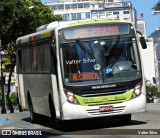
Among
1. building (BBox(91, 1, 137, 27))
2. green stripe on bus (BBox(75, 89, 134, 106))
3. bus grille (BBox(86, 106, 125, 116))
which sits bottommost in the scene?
building (BBox(91, 1, 137, 27))

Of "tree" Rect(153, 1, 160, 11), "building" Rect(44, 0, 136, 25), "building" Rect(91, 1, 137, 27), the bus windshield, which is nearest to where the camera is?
the bus windshield

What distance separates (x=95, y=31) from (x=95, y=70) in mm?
1163

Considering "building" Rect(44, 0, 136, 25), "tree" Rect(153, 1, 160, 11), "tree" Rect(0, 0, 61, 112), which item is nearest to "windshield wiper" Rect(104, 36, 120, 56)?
"tree" Rect(153, 1, 160, 11)

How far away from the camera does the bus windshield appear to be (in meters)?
14.1

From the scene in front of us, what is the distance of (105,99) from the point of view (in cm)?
1411

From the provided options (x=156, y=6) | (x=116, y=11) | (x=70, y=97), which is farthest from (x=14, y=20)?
(x=116, y=11)

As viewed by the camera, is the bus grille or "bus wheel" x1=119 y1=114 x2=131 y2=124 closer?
the bus grille

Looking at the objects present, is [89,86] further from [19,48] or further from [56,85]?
[19,48]

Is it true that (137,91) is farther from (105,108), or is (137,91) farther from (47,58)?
→ (47,58)

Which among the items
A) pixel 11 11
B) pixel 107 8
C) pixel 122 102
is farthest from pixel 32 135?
pixel 107 8

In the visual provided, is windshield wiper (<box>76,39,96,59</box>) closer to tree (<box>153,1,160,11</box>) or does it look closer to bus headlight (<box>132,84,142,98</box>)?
bus headlight (<box>132,84,142,98</box>)

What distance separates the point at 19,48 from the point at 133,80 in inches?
266

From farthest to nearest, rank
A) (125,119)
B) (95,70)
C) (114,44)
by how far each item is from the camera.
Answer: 1. (125,119)
2. (114,44)
3. (95,70)

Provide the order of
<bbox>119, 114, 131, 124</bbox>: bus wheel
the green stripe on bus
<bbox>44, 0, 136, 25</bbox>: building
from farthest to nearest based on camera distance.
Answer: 1. <bbox>44, 0, 136, 25</bbox>: building
2. <bbox>119, 114, 131, 124</bbox>: bus wheel
3. the green stripe on bus
